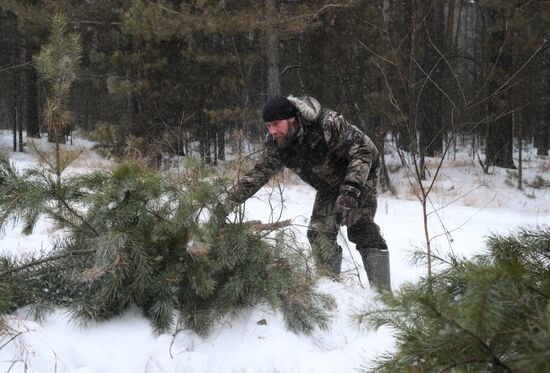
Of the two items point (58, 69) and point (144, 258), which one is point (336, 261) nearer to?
point (144, 258)

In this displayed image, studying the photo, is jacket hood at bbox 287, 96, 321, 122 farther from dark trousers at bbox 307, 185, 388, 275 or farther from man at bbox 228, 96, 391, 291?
dark trousers at bbox 307, 185, 388, 275

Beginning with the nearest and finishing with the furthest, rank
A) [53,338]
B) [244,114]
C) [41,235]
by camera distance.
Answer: [53,338] → [41,235] → [244,114]

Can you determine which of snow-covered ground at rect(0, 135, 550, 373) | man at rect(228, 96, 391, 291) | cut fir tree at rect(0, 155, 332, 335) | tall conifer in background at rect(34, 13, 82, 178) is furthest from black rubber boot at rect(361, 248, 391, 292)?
tall conifer in background at rect(34, 13, 82, 178)

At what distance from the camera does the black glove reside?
10.5 feet

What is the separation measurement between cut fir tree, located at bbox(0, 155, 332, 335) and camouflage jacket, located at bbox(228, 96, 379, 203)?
0.52m

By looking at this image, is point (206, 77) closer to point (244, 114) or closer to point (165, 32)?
point (244, 114)

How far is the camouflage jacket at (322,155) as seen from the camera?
11.0 ft

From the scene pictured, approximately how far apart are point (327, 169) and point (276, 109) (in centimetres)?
66

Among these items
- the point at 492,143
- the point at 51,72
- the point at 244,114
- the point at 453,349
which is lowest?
the point at 492,143

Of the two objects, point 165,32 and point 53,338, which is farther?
point 165,32

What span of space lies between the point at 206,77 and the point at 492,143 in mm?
8739

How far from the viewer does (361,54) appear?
13.0m

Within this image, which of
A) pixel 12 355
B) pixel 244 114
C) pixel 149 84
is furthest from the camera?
pixel 149 84

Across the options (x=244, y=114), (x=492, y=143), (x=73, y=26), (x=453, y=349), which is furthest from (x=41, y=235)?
(x=492, y=143)
